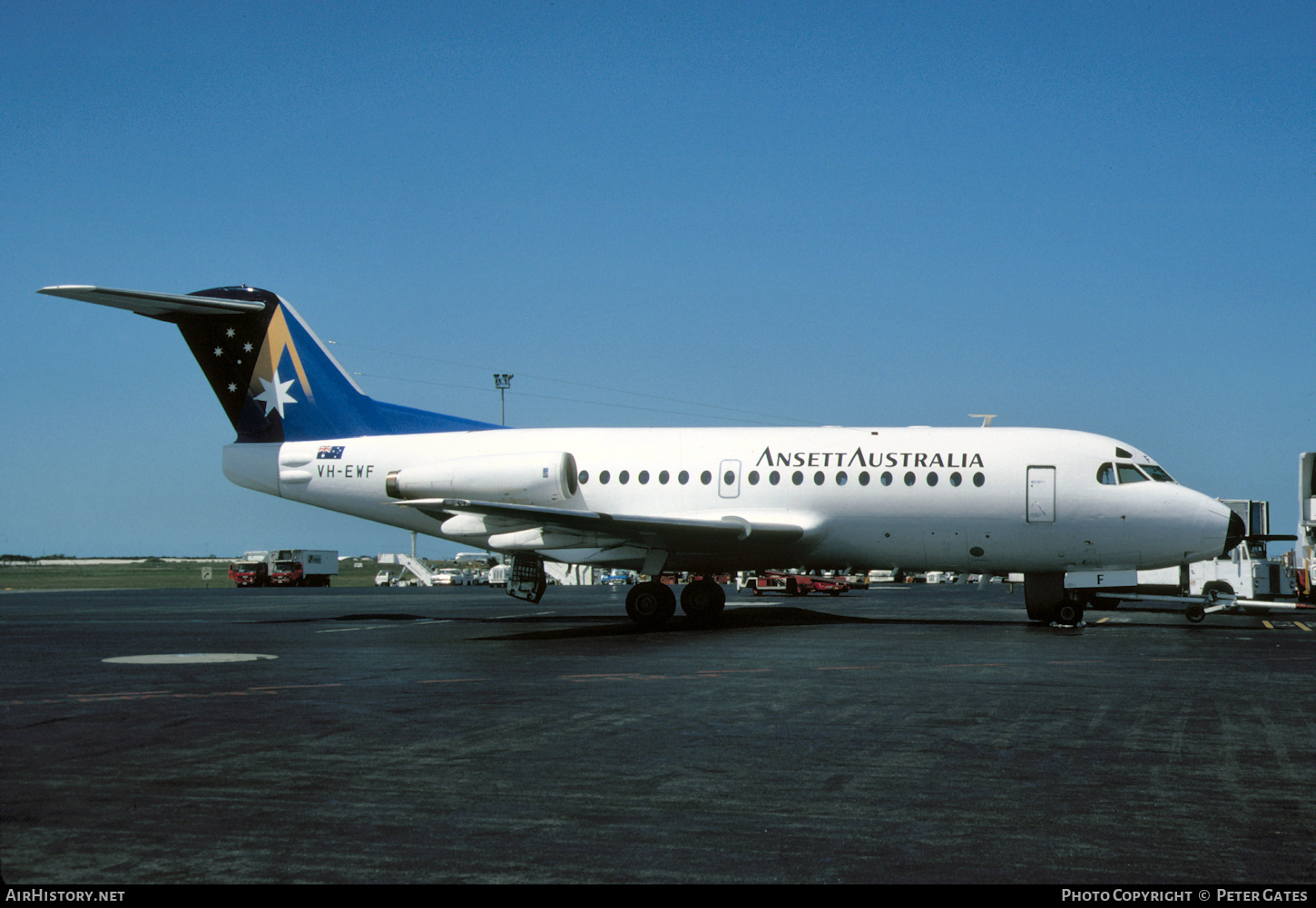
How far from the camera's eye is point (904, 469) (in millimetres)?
24109

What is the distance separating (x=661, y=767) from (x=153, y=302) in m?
22.7

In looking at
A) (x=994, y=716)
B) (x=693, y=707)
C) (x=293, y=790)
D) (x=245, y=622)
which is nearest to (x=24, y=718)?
(x=293, y=790)

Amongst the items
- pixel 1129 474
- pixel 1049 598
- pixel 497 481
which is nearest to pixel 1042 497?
pixel 1129 474

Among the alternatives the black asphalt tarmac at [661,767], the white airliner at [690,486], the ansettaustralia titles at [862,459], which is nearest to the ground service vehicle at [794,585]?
the white airliner at [690,486]

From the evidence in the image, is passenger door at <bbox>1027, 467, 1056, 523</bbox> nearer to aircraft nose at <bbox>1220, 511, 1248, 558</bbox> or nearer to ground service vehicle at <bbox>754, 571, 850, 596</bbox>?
aircraft nose at <bbox>1220, 511, 1248, 558</bbox>

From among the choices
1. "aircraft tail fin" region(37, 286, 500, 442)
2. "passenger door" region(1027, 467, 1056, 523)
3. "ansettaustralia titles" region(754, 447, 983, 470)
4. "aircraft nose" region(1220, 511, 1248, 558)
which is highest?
"aircraft tail fin" region(37, 286, 500, 442)

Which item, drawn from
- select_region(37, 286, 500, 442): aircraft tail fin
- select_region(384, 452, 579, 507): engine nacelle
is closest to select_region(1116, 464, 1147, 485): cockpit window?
select_region(384, 452, 579, 507): engine nacelle

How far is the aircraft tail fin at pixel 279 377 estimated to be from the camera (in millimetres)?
27688

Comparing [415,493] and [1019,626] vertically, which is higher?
[415,493]

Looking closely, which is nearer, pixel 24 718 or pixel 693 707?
pixel 24 718

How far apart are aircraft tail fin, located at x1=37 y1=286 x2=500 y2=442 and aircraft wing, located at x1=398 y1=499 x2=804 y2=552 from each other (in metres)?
4.52

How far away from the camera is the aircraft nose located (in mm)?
22703

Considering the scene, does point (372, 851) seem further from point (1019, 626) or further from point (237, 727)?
point (1019, 626)
